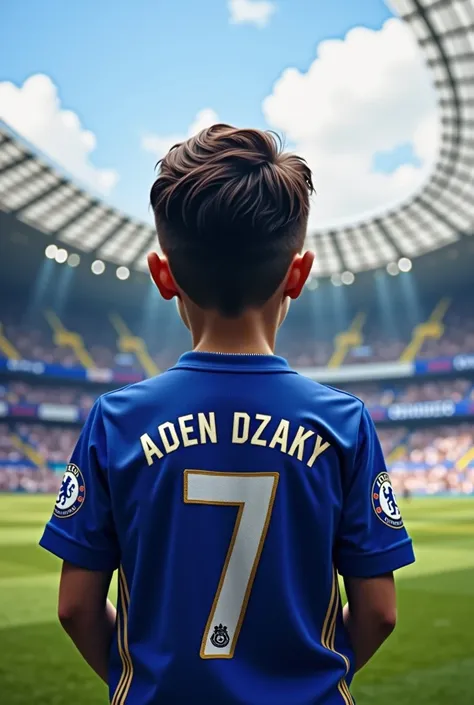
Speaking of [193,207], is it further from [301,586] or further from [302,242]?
[301,586]

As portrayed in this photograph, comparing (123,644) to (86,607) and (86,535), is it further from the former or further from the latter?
(86,535)

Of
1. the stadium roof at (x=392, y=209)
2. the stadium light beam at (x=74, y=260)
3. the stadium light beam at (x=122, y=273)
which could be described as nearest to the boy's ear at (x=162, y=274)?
the stadium roof at (x=392, y=209)

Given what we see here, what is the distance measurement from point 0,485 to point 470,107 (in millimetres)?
32808

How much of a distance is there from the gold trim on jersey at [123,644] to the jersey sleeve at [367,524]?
1.45 ft

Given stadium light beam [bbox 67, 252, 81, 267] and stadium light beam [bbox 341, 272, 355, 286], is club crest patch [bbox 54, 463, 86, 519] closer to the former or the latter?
stadium light beam [bbox 67, 252, 81, 267]

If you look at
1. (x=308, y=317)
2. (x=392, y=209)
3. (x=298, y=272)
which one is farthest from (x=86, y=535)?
(x=308, y=317)

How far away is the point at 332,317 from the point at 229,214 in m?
59.3

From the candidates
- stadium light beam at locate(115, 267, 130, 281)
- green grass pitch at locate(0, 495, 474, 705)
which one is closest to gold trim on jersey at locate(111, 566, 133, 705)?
green grass pitch at locate(0, 495, 474, 705)

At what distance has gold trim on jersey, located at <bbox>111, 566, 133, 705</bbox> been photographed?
139 cm

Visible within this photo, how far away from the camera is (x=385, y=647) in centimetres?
587

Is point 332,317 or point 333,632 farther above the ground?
point 333,632

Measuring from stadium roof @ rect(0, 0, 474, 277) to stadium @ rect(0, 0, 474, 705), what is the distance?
99mm

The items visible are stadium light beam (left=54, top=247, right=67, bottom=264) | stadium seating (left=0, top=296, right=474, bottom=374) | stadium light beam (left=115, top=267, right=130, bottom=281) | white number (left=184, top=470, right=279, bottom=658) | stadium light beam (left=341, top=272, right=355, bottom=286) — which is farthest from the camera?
stadium seating (left=0, top=296, right=474, bottom=374)

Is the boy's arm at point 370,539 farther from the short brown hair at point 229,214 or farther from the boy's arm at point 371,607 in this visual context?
the short brown hair at point 229,214
